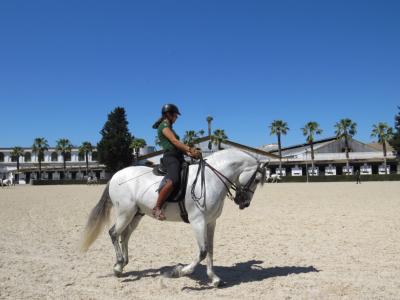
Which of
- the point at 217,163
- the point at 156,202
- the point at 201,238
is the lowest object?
the point at 201,238

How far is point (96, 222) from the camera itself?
691 cm

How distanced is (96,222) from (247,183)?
286 centimetres

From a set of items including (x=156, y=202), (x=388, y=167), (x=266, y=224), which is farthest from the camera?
(x=388, y=167)

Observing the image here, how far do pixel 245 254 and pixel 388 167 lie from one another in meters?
75.6

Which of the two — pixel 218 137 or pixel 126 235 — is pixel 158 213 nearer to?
pixel 126 235

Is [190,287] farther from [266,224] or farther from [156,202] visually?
[266,224]

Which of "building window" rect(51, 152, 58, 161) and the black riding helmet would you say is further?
"building window" rect(51, 152, 58, 161)

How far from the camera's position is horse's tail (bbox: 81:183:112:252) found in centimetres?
689

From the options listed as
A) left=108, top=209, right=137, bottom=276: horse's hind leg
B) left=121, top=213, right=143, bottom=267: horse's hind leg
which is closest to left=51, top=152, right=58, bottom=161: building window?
left=121, top=213, right=143, bottom=267: horse's hind leg

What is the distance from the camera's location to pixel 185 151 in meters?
6.12

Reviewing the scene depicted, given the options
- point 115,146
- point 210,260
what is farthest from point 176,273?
point 115,146

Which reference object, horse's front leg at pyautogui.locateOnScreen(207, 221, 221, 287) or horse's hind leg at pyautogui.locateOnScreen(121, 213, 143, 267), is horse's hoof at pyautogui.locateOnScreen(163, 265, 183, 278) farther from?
horse's hind leg at pyautogui.locateOnScreen(121, 213, 143, 267)

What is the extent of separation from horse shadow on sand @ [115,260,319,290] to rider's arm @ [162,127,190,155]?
2.08 metres

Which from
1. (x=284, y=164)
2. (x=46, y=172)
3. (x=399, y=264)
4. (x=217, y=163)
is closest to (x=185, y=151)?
(x=217, y=163)
